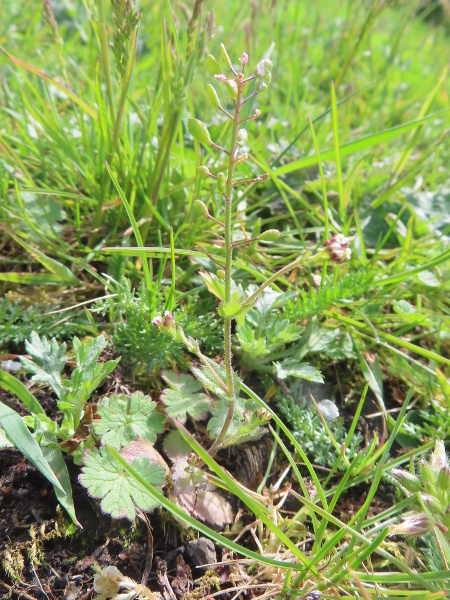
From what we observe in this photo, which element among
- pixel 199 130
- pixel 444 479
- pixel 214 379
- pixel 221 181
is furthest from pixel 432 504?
pixel 199 130

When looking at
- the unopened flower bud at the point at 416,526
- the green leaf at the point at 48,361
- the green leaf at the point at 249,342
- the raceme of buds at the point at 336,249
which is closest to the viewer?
the raceme of buds at the point at 336,249

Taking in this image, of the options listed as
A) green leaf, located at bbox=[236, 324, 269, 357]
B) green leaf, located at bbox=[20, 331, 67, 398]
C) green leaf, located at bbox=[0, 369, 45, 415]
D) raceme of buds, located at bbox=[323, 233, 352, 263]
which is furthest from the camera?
green leaf, located at bbox=[236, 324, 269, 357]

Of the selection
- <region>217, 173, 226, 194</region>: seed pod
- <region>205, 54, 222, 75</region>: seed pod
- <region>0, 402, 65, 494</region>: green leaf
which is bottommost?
<region>0, 402, 65, 494</region>: green leaf

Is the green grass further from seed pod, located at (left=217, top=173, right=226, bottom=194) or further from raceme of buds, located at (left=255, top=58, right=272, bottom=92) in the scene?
raceme of buds, located at (left=255, top=58, right=272, bottom=92)

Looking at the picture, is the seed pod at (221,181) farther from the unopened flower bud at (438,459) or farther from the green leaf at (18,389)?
the unopened flower bud at (438,459)

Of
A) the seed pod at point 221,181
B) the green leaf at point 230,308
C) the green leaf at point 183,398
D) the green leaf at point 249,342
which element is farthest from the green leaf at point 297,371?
the seed pod at point 221,181

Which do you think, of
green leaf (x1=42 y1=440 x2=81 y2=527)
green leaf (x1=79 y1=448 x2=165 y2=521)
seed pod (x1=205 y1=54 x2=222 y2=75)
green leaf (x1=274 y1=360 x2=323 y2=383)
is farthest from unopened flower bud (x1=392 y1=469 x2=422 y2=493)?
seed pod (x1=205 y1=54 x2=222 y2=75)

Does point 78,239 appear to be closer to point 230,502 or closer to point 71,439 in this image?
point 71,439
